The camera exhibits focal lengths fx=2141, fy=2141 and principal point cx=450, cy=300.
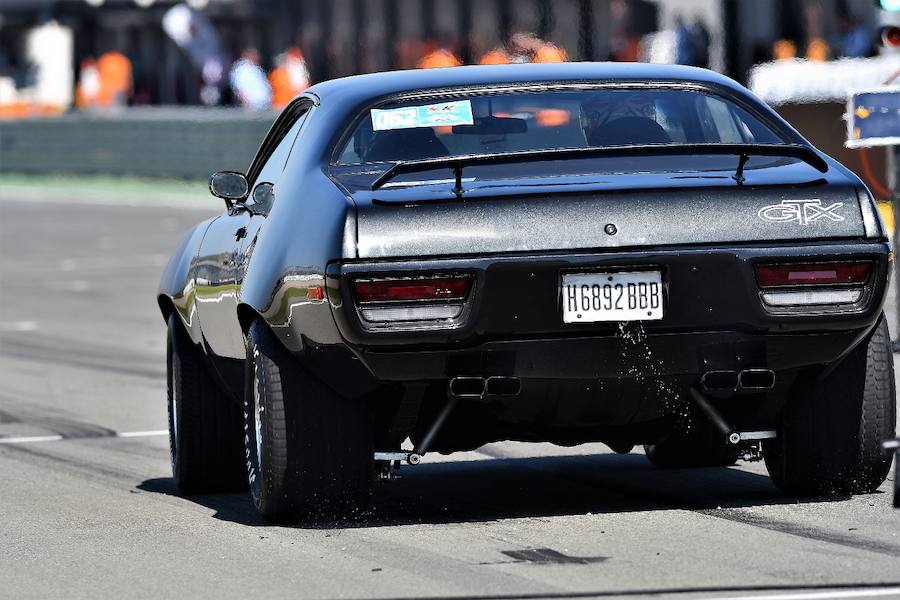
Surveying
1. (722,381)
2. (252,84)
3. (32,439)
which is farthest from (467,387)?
(252,84)

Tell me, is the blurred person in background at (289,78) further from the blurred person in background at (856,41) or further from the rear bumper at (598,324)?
the rear bumper at (598,324)

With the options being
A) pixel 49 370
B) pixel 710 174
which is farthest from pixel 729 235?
pixel 49 370

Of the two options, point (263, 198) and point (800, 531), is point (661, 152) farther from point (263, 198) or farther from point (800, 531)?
point (263, 198)

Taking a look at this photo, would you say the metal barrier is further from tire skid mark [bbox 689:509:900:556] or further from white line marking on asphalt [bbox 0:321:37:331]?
tire skid mark [bbox 689:509:900:556]

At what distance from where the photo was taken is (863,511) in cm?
679

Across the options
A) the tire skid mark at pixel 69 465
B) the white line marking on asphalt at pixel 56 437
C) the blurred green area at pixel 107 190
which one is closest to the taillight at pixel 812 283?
the tire skid mark at pixel 69 465

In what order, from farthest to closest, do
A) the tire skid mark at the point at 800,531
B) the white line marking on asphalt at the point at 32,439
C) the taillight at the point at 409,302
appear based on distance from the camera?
the white line marking on asphalt at the point at 32,439 < the taillight at the point at 409,302 < the tire skid mark at the point at 800,531

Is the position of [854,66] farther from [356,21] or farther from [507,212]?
[356,21]

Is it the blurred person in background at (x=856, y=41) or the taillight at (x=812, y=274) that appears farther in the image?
the blurred person in background at (x=856, y=41)

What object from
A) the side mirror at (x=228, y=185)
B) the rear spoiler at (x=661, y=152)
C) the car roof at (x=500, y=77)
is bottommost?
the side mirror at (x=228, y=185)

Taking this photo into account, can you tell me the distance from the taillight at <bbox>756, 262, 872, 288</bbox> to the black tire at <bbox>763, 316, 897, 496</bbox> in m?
0.47

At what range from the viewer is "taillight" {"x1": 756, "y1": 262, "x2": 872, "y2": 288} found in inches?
252

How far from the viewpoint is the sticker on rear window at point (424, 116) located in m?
7.12

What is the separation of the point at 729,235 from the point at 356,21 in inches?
→ 1233
